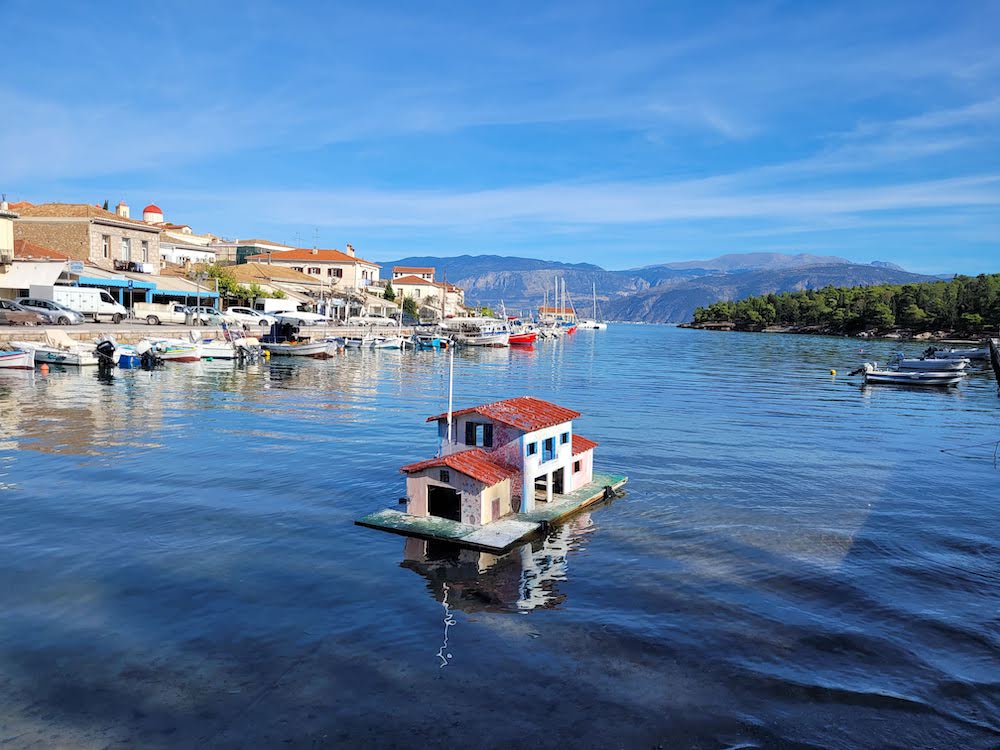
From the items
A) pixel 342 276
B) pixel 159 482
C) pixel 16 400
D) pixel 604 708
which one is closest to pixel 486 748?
pixel 604 708

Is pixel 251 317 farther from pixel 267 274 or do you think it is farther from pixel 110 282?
pixel 267 274

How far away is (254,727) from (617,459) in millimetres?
18887

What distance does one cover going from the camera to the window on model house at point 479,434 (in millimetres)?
18359

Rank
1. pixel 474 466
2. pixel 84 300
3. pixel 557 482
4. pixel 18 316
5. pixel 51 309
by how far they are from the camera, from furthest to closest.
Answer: pixel 84 300 < pixel 51 309 < pixel 18 316 < pixel 557 482 < pixel 474 466

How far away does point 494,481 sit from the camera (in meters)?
16.9

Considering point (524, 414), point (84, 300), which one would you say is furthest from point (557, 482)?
point (84, 300)

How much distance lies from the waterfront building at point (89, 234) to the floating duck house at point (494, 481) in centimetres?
6310

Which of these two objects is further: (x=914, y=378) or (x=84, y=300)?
(x=914, y=378)

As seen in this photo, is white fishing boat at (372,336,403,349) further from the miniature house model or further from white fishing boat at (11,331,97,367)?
the miniature house model

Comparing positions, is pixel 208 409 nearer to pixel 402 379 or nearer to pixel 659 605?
pixel 402 379

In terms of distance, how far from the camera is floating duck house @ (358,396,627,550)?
16.7m

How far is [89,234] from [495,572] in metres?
70.1

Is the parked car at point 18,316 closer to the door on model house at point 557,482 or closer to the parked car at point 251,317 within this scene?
the parked car at point 251,317

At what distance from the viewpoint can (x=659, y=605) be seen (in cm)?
1399
